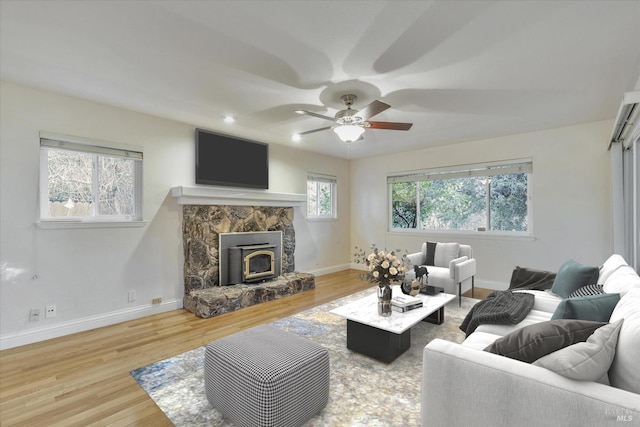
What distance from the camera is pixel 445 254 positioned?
446 centimetres

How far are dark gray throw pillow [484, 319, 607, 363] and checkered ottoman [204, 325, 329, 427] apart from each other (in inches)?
42.2

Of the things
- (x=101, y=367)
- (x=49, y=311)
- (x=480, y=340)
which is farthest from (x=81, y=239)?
(x=480, y=340)

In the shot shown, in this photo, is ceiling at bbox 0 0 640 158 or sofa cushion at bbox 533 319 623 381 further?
ceiling at bbox 0 0 640 158

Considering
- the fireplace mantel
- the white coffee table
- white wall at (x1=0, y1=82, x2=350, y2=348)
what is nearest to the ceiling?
white wall at (x1=0, y1=82, x2=350, y2=348)

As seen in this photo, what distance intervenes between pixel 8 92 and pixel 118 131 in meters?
0.93

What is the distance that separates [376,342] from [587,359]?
1.66m

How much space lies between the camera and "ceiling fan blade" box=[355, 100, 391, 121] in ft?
8.34

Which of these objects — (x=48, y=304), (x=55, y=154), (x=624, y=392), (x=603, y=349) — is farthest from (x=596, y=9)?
(x=48, y=304)

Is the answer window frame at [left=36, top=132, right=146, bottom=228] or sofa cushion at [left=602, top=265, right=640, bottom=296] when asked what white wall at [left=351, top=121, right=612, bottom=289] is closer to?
sofa cushion at [left=602, top=265, right=640, bottom=296]

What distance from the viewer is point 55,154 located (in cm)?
320

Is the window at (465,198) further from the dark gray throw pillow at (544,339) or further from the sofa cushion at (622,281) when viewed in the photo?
the dark gray throw pillow at (544,339)

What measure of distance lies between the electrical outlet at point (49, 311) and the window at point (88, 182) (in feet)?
3.01

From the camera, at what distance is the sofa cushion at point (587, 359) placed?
1112mm

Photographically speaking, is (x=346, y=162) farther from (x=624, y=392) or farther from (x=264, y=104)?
(x=624, y=392)
